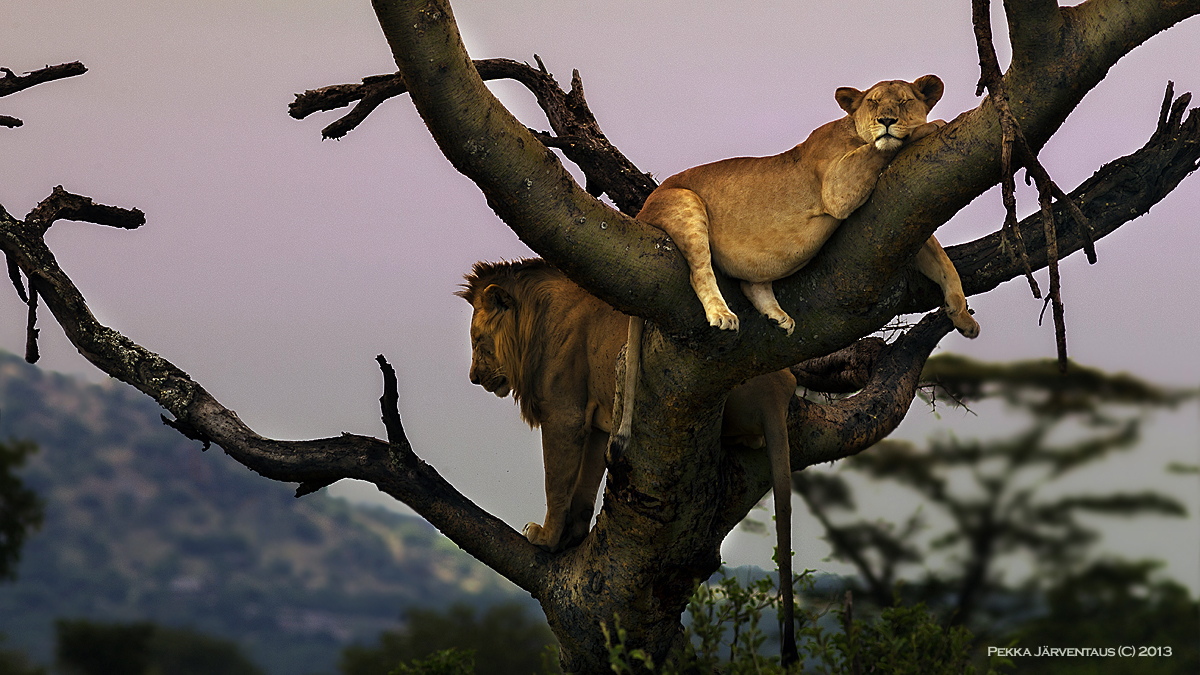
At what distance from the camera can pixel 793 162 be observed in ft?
8.95

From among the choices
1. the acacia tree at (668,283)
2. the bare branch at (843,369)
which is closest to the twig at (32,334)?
the acacia tree at (668,283)

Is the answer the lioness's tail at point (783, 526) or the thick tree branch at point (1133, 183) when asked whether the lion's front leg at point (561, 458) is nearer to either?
the lioness's tail at point (783, 526)

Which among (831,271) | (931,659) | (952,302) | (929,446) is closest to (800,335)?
(831,271)

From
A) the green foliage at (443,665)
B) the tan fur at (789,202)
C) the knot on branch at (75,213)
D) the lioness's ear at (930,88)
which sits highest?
the knot on branch at (75,213)

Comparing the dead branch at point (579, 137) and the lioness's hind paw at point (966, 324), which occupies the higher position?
the dead branch at point (579, 137)

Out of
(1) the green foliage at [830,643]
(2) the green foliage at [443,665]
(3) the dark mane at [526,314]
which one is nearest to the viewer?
(1) the green foliage at [830,643]

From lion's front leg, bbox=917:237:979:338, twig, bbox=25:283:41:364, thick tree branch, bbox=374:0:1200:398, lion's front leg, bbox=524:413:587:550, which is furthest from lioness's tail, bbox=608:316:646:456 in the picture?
twig, bbox=25:283:41:364

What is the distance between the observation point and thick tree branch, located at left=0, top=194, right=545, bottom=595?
3979 millimetres

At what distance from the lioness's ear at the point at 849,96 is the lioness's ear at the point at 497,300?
168 cm

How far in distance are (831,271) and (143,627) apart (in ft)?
17.0

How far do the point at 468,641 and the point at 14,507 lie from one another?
9.83 ft

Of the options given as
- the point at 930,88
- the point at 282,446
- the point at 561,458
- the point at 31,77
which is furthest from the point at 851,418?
the point at 31,77

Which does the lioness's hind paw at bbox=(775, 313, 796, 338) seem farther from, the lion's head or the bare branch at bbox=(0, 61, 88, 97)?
the bare branch at bbox=(0, 61, 88, 97)

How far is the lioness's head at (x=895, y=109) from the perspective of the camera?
2.55m
